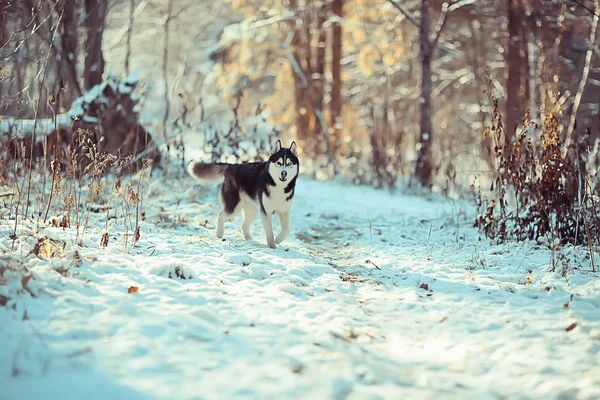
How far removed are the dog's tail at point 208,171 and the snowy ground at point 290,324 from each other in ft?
5.11

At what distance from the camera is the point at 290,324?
3381 mm

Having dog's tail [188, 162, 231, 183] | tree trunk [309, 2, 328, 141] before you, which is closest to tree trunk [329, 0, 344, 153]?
tree trunk [309, 2, 328, 141]

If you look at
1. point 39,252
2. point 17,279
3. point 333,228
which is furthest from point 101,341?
point 333,228

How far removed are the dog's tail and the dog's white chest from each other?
104 centimetres

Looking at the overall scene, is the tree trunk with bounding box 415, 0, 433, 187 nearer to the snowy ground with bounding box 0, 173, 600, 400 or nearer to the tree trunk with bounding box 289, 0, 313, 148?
the tree trunk with bounding box 289, 0, 313, 148

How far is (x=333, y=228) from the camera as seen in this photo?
25.5 feet

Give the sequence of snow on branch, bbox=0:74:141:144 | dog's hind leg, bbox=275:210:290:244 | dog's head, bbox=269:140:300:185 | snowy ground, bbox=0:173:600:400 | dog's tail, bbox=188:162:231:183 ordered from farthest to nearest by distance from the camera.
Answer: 1. snow on branch, bbox=0:74:141:144
2. dog's tail, bbox=188:162:231:183
3. dog's hind leg, bbox=275:210:290:244
4. dog's head, bbox=269:140:300:185
5. snowy ground, bbox=0:173:600:400

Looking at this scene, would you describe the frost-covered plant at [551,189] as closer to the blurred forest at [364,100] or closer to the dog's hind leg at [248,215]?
the blurred forest at [364,100]

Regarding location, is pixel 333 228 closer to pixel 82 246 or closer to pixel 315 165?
pixel 82 246

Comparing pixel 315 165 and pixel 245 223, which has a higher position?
pixel 315 165

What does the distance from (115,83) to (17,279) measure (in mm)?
7348

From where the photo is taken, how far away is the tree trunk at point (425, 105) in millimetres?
11359

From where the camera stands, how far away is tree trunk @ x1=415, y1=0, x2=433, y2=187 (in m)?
11.4

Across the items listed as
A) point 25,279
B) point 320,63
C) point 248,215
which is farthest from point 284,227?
point 320,63
